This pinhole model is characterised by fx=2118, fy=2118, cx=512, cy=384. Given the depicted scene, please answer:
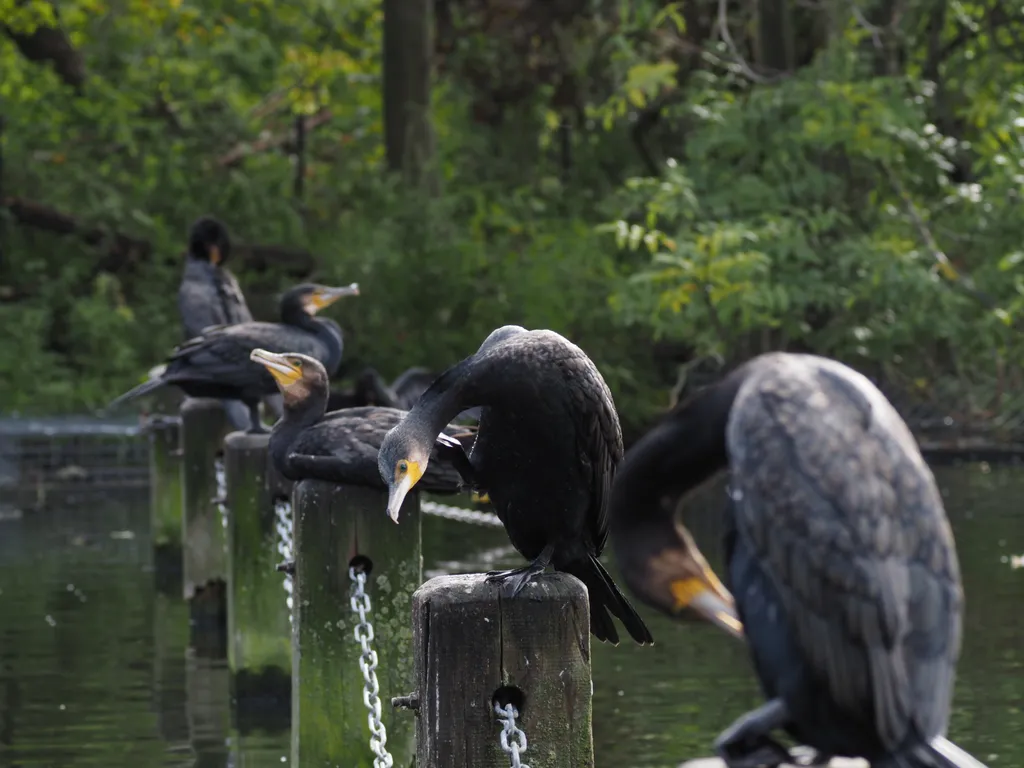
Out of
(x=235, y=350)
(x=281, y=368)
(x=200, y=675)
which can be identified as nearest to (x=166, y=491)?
(x=200, y=675)

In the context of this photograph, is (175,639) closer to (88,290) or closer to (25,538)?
(25,538)

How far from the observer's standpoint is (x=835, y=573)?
329 centimetres

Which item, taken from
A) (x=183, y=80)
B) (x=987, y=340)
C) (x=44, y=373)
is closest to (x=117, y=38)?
(x=183, y=80)

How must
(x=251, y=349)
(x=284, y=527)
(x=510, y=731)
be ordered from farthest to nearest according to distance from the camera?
(x=251, y=349) → (x=284, y=527) → (x=510, y=731)

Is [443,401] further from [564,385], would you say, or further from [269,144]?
[269,144]

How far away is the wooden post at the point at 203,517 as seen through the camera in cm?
1136

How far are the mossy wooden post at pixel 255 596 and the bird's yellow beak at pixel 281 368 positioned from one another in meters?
0.80

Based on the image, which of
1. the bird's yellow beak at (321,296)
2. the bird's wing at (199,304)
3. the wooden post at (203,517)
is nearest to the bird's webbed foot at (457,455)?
the bird's yellow beak at (321,296)

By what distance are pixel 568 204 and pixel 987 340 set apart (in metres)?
7.39

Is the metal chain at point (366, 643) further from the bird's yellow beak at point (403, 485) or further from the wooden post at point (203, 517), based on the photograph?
the wooden post at point (203, 517)

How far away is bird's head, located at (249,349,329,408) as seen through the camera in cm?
772

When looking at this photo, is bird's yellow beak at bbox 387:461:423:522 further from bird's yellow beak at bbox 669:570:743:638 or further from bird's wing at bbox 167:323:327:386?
bird's wing at bbox 167:323:327:386

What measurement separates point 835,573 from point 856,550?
5cm

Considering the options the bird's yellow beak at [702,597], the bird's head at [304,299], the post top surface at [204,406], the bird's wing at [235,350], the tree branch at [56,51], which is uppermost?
the tree branch at [56,51]
